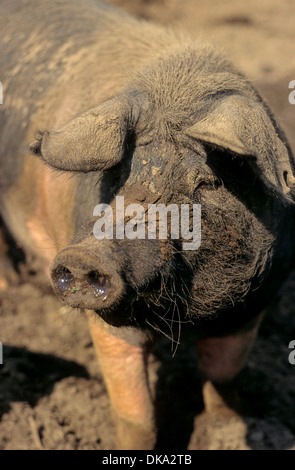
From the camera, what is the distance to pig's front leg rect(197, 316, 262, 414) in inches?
163

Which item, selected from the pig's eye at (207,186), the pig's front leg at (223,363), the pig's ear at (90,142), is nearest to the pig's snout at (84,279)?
the pig's ear at (90,142)

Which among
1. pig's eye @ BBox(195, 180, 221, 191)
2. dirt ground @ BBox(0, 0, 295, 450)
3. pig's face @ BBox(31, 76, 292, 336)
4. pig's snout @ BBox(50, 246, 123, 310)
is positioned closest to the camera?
pig's snout @ BBox(50, 246, 123, 310)

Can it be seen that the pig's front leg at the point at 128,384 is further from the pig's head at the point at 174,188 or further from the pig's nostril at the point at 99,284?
the pig's nostril at the point at 99,284

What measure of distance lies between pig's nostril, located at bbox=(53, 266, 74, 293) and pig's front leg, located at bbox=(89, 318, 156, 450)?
1.14 m

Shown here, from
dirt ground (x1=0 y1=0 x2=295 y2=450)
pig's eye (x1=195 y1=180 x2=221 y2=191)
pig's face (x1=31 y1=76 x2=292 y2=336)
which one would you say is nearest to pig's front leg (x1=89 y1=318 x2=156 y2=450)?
dirt ground (x1=0 y1=0 x2=295 y2=450)

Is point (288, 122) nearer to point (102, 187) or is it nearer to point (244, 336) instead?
point (244, 336)

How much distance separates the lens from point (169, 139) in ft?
8.90

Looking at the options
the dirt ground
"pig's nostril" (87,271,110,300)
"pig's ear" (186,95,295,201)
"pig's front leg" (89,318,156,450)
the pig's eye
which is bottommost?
the dirt ground

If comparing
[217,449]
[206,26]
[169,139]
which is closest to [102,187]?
[169,139]

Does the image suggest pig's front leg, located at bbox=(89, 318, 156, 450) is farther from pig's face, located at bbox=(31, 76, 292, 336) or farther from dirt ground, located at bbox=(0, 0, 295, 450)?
pig's face, located at bbox=(31, 76, 292, 336)

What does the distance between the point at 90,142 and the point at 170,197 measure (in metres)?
0.40

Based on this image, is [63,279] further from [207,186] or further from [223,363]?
[223,363]

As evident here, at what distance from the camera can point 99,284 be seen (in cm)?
239

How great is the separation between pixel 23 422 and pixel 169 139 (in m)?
2.23
